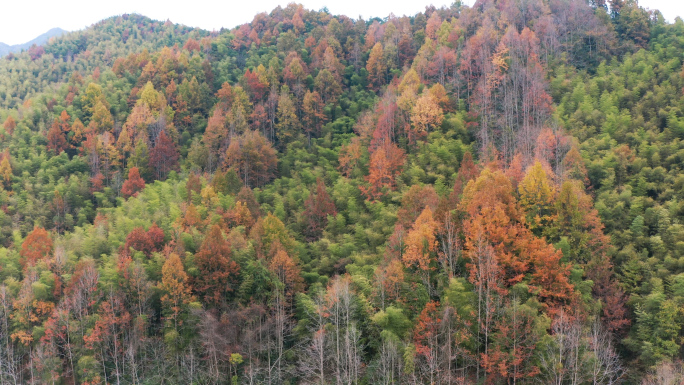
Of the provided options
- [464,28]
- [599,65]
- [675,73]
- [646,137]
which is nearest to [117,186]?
[464,28]

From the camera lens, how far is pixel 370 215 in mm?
59625

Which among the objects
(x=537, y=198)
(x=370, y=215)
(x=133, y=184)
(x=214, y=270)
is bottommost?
(x=214, y=270)

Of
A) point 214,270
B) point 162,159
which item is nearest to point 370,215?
point 214,270

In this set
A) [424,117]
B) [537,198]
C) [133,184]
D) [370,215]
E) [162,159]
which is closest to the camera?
[537,198]

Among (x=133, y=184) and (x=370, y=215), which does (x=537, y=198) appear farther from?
(x=133, y=184)

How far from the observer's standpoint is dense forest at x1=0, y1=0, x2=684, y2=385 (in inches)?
1603

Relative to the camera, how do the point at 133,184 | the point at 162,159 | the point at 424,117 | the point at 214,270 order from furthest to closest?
the point at 162,159 < the point at 133,184 < the point at 424,117 < the point at 214,270

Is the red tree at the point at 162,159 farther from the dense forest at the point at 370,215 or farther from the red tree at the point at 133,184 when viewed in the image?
the red tree at the point at 133,184

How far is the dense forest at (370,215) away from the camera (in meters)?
40.7

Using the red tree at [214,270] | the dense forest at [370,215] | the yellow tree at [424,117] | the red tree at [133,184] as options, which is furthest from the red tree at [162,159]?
the yellow tree at [424,117]

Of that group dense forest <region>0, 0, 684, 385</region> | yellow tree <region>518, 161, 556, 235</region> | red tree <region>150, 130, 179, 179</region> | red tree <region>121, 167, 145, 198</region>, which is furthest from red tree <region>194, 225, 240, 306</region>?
red tree <region>150, 130, 179, 179</region>

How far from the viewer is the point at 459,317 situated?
130 feet

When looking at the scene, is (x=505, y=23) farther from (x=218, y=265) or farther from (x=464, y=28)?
(x=218, y=265)

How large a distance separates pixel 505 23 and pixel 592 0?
26.5 meters
